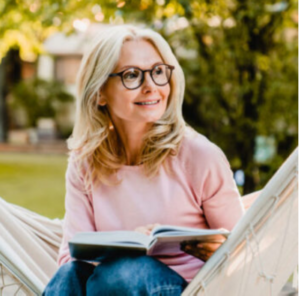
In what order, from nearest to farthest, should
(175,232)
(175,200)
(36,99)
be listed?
(175,232) → (175,200) → (36,99)

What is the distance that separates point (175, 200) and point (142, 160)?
18 centimetres

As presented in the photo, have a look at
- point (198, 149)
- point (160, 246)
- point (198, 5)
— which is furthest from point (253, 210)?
point (198, 5)

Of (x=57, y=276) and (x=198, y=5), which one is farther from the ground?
(x=198, y=5)

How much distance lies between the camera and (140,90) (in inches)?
75.0

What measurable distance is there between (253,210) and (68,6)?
318cm

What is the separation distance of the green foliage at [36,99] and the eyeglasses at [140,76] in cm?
1589

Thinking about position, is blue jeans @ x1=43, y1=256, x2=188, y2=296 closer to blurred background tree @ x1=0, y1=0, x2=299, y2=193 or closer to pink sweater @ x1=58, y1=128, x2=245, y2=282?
pink sweater @ x1=58, y1=128, x2=245, y2=282

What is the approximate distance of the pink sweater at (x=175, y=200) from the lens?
71.2 inches

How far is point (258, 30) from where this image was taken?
4.51 metres

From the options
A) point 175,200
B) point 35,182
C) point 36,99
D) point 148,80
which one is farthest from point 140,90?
point 36,99

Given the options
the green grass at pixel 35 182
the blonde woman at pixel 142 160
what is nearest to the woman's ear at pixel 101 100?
the blonde woman at pixel 142 160

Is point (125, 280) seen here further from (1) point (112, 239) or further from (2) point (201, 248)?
(2) point (201, 248)

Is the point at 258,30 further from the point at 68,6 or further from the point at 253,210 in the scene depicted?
the point at 253,210

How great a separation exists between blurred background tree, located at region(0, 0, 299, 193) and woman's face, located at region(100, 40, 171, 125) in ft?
7.51
